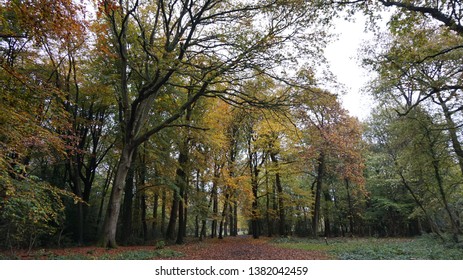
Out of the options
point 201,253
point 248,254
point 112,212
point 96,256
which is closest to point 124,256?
point 96,256

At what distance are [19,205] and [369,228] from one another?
34.5m

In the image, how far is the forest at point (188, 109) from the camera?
735 centimetres

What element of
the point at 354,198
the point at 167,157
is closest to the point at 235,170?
the point at 167,157

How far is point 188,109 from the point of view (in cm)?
1650

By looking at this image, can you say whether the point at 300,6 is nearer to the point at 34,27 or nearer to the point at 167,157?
the point at 34,27

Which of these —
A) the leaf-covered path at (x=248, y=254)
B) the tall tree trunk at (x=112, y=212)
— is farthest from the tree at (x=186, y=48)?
the leaf-covered path at (x=248, y=254)

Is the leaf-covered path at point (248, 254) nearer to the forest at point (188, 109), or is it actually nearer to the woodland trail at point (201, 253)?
the woodland trail at point (201, 253)

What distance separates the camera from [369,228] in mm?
32062

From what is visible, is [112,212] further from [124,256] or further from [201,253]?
[201,253]

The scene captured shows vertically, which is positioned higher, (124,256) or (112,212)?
(112,212)

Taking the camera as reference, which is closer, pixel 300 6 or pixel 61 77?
pixel 300 6

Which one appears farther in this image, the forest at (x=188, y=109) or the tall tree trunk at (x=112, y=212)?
the tall tree trunk at (x=112, y=212)

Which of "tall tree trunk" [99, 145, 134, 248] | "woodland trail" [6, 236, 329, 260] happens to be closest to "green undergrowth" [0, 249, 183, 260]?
"woodland trail" [6, 236, 329, 260]

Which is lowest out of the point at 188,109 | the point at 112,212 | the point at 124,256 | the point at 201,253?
the point at 201,253
